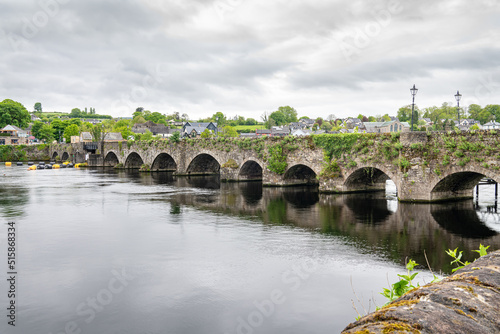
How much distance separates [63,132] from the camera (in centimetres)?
12369

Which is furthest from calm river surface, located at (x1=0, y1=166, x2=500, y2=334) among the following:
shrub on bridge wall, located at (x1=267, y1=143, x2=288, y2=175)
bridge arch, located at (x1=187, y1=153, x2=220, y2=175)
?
bridge arch, located at (x1=187, y1=153, x2=220, y2=175)

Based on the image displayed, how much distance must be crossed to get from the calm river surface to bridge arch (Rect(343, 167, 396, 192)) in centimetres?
150

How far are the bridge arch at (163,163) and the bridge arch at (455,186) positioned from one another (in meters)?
35.2

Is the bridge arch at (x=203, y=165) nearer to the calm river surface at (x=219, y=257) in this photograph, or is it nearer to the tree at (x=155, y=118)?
the calm river surface at (x=219, y=257)

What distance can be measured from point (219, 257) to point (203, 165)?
32.7 meters

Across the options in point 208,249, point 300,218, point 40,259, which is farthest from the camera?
point 300,218

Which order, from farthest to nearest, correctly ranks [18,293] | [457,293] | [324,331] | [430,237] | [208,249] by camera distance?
[430,237] → [208,249] → [18,293] → [324,331] → [457,293]

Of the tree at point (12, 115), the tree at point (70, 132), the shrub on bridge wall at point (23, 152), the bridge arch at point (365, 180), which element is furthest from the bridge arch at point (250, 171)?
the tree at point (12, 115)

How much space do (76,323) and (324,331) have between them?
5.69m

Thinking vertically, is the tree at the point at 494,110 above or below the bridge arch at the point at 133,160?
above

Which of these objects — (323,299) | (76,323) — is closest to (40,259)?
(76,323)

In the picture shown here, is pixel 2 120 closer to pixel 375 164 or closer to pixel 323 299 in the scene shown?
pixel 375 164

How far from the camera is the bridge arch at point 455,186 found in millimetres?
22078
